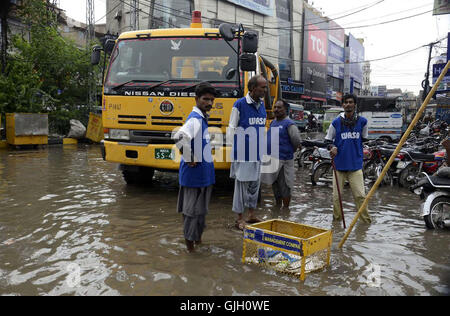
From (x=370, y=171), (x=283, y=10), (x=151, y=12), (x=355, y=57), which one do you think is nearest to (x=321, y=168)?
(x=370, y=171)

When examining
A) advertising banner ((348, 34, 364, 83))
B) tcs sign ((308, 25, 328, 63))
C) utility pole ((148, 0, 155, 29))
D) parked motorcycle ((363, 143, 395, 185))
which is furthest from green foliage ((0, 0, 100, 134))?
advertising banner ((348, 34, 364, 83))

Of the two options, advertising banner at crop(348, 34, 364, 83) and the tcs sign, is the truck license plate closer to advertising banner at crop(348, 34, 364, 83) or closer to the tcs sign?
the tcs sign

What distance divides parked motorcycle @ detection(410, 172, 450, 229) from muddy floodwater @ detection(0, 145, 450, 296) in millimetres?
154

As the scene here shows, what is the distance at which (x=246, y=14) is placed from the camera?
32938mm

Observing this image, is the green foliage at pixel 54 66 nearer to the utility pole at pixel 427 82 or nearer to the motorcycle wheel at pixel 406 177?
the motorcycle wheel at pixel 406 177

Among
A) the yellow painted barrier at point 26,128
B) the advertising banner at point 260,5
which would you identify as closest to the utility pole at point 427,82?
the advertising banner at point 260,5

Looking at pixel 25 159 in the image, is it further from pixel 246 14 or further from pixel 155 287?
pixel 246 14

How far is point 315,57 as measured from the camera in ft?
148

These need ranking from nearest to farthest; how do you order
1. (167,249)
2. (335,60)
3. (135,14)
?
1. (167,249)
2. (135,14)
3. (335,60)

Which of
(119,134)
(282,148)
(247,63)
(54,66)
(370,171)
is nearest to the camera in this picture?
(247,63)

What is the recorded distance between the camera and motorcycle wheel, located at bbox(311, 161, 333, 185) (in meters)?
8.73

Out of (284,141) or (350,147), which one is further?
(284,141)

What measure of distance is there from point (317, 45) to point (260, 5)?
45.6 feet

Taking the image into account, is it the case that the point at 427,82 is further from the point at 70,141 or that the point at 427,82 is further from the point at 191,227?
→ the point at 191,227
